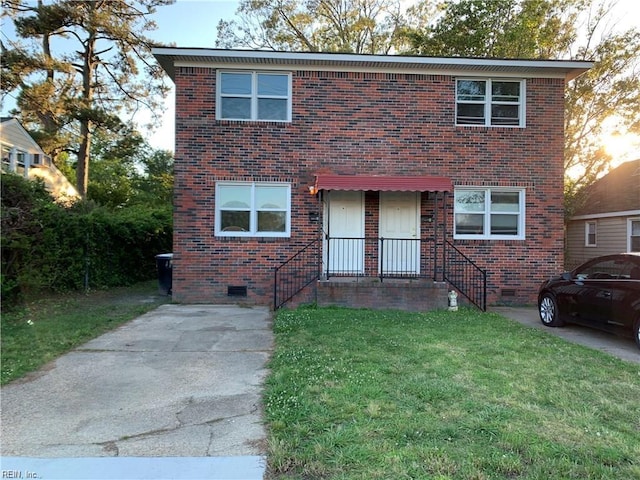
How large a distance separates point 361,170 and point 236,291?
14.2 feet

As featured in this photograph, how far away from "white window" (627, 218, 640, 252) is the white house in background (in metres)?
22.6

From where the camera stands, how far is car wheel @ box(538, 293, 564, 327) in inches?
310

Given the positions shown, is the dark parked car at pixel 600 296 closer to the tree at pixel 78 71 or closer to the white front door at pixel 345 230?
the white front door at pixel 345 230

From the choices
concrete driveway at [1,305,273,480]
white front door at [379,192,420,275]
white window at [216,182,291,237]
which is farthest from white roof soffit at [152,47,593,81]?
concrete driveway at [1,305,273,480]

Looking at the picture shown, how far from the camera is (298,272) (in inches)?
408

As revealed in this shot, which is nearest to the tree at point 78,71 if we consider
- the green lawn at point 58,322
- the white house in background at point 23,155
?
the white house in background at point 23,155

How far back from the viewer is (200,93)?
408 inches

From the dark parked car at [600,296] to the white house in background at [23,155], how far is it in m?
17.4

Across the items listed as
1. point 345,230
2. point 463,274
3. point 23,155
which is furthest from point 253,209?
point 23,155

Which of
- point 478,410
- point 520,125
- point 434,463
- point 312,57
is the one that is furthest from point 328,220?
point 434,463

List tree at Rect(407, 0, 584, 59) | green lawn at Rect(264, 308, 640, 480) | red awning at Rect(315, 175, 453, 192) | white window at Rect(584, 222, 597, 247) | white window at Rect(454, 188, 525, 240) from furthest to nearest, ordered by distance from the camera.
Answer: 1. white window at Rect(584, 222, 597, 247)
2. tree at Rect(407, 0, 584, 59)
3. white window at Rect(454, 188, 525, 240)
4. red awning at Rect(315, 175, 453, 192)
5. green lawn at Rect(264, 308, 640, 480)

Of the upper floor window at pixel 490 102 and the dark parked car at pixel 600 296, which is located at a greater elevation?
the upper floor window at pixel 490 102

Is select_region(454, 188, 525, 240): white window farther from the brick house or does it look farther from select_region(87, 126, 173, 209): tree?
select_region(87, 126, 173, 209): tree

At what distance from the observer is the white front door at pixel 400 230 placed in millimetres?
10625
